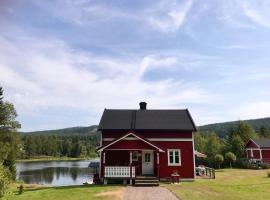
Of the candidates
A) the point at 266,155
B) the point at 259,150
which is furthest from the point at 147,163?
the point at 266,155

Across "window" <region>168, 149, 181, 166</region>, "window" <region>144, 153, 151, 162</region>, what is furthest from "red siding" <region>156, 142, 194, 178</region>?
"window" <region>144, 153, 151, 162</region>

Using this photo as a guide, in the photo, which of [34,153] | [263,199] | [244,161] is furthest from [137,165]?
[34,153]

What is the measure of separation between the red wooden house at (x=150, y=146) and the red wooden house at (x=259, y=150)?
29.1 meters

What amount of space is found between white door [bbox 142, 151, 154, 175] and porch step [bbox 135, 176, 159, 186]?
7.19 feet

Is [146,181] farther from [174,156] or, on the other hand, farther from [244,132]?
[244,132]

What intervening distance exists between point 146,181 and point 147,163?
324 cm

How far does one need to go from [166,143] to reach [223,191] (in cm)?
874

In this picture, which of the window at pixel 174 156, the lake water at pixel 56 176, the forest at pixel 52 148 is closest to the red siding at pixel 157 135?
the window at pixel 174 156

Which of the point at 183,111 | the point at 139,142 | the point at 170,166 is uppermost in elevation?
the point at 183,111

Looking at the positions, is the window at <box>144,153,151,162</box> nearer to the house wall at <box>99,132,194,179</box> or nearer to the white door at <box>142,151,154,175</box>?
the white door at <box>142,151,154,175</box>

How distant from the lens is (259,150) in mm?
55625

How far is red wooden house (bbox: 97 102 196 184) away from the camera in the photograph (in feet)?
90.7

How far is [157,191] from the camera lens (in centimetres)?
2197

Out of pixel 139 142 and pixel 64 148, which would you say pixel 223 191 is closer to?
pixel 139 142
